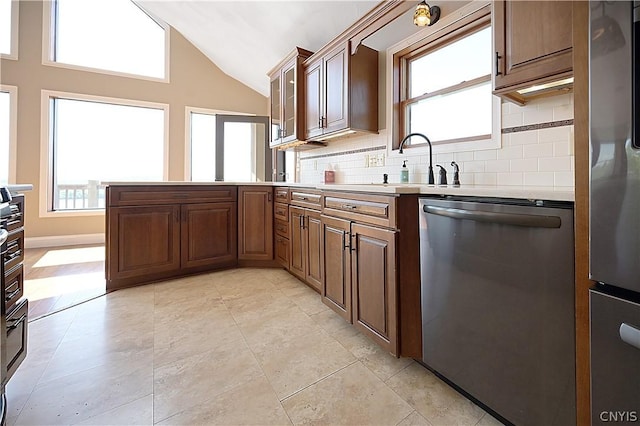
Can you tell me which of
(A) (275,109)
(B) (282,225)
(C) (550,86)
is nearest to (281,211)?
(B) (282,225)

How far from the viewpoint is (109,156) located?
4766mm

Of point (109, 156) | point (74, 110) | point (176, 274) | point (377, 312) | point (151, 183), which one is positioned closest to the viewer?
point (377, 312)

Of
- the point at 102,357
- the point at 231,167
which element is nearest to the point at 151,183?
the point at 102,357

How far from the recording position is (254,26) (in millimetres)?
3580

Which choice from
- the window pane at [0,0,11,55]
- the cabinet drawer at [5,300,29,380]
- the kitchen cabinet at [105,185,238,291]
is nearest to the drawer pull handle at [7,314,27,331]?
the cabinet drawer at [5,300,29,380]

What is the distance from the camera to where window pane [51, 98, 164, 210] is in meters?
4.41

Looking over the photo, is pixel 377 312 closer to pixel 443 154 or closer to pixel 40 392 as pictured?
pixel 443 154

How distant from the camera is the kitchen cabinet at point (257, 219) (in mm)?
3148

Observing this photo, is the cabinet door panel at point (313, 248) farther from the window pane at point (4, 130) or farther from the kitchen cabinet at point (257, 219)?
the window pane at point (4, 130)

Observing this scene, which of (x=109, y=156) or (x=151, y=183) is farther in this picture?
(x=109, y=156)

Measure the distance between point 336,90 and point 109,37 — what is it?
4345mm

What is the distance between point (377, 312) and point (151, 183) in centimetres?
226

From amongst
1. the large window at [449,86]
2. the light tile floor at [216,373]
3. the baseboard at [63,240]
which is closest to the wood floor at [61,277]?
the baseboard at [63,240]

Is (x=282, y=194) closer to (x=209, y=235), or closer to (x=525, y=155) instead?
(x=209, y=235)
